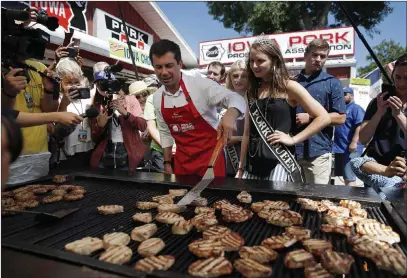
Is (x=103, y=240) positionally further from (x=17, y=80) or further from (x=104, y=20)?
(x=104, y=20)

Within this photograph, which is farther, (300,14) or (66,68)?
(300,14)

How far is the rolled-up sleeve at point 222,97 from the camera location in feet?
9.82

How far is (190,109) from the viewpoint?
313cm

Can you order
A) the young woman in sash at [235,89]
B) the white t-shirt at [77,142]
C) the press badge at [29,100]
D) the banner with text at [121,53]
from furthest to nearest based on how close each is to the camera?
1. the banner with text at [121,53]
2. the young woman in sash at [235,89]
3. the white t-shirt at [77,142]
4. the press badge at [29,100]

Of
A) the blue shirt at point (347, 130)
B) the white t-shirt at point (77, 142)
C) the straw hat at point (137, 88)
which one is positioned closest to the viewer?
the white t-shirt at point (77, 142)

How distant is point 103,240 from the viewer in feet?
5.22

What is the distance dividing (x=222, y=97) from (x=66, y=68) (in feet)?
5.60

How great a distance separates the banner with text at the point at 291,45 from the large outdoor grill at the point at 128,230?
12.2m

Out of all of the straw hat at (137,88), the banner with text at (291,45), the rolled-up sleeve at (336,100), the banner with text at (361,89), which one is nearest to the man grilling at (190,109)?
the rolled-up sleeve at (336,100)

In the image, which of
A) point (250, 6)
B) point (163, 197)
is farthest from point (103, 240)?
point (250, 6)

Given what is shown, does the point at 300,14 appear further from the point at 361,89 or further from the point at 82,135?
the point at 82,135

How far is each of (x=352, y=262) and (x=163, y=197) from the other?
137 cm

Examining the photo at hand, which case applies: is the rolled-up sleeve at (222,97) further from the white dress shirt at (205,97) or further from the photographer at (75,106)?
the photographer at (75,106)

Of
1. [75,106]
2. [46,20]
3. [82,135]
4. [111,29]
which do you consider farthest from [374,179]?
[111,29]
